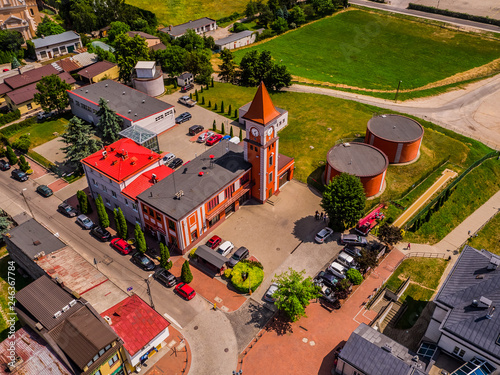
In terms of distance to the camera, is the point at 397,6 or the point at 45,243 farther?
the point at 397,6

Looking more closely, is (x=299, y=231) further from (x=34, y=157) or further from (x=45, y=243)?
(x=34, y=157)

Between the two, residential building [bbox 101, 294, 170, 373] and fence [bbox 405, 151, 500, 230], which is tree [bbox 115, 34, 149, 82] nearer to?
residential building [bbox 101, 294, 170, 373]

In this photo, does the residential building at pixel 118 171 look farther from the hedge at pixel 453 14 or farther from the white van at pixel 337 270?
the hedge at pixel 453 14

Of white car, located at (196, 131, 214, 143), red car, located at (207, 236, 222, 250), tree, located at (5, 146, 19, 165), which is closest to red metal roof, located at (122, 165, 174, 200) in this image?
red car, located at (207, 236, 222, 250)

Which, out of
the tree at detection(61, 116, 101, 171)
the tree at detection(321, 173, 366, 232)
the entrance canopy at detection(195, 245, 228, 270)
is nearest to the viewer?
the entrance canopy at detection(195, 245, 228, 270)

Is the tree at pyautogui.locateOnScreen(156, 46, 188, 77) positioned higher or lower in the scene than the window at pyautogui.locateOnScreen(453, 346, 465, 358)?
higher

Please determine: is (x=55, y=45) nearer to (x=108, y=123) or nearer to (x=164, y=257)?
(x=108, y=123)

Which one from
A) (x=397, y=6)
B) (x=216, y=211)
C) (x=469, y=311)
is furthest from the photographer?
(x=397, y=6)

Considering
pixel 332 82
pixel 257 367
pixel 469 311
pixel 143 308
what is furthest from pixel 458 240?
pixel 332 82
